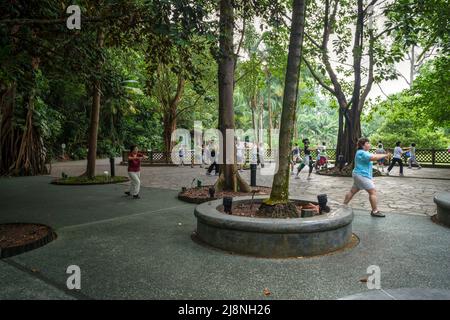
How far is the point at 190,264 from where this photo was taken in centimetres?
439

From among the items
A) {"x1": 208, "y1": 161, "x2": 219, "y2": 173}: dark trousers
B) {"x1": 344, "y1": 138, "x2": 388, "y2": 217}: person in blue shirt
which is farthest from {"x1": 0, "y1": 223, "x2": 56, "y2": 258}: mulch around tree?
{"x1": 208, "y1": 161, "x2": 219, "y2": 173}: dark trousers

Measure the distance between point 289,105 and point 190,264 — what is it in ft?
10.3

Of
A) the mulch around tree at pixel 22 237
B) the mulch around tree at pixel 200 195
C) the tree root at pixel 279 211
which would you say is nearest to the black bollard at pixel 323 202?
the tree root at pixel 279 211

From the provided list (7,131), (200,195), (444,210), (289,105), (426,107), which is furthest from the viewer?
(426,107)

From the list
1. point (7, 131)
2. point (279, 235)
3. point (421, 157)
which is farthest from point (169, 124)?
point (279, 235)

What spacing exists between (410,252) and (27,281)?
515cm

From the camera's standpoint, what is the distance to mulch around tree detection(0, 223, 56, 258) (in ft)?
15.9

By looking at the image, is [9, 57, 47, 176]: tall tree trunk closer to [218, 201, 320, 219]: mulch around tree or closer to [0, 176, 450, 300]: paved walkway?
[0, 176, 450, 300]: paved walkway

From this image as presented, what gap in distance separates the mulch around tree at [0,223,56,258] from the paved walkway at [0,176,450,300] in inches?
5.8

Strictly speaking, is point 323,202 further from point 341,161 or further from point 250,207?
point 341,161

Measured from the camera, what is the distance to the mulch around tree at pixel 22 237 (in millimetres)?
4846

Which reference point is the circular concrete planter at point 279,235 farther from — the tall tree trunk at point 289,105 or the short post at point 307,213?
the tall tree trunk at point 289,105

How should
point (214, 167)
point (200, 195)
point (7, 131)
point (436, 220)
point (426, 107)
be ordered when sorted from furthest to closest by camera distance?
point (426, 107) → point (214, 167) → point (7, 131) → point (200, 195) → point (436, 220)

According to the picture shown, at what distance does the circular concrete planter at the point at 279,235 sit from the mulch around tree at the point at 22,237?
2.80m
